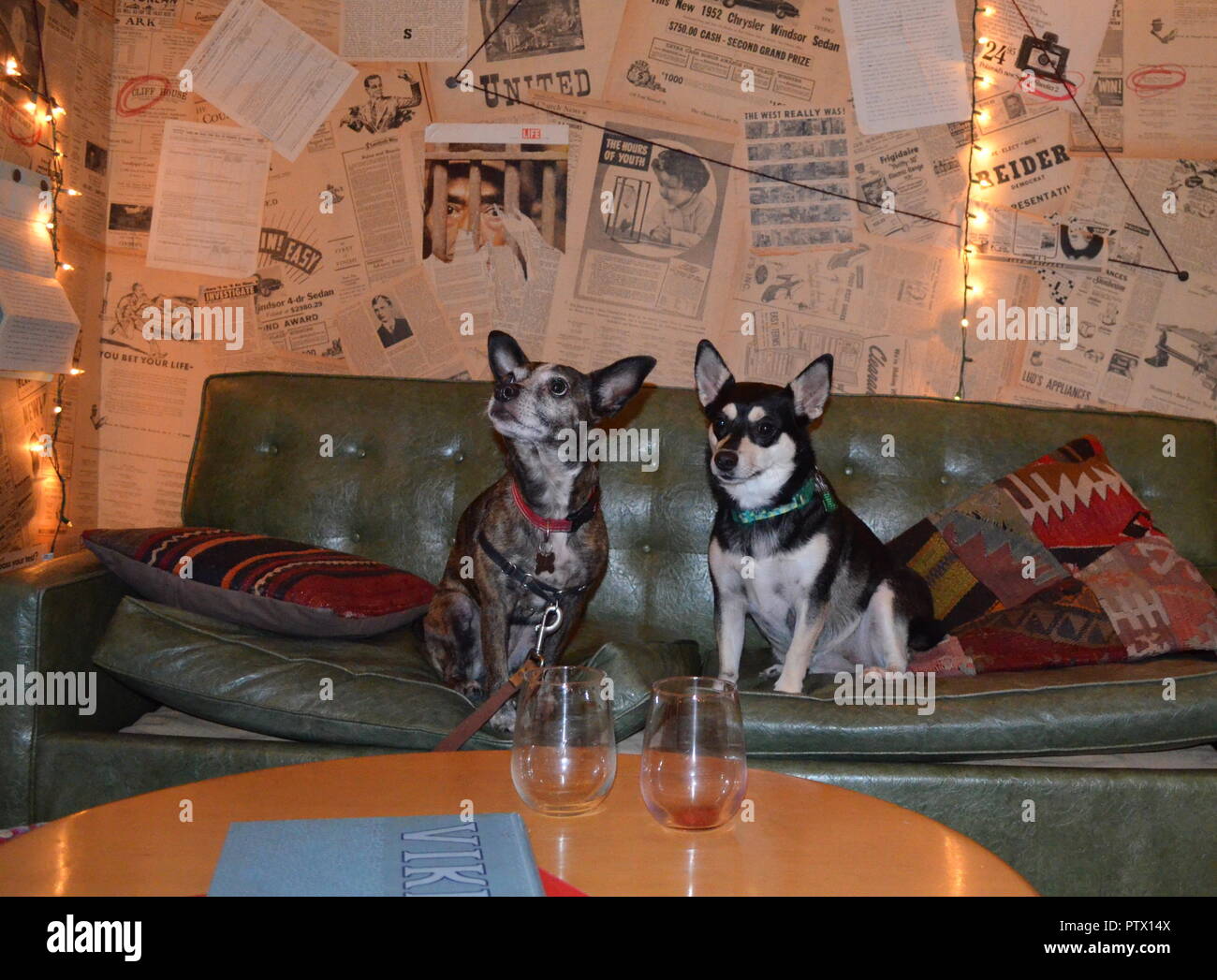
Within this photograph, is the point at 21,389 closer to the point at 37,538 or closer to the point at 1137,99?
the point at 37,538

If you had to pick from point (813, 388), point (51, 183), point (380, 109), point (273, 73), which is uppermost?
point (273, 73)

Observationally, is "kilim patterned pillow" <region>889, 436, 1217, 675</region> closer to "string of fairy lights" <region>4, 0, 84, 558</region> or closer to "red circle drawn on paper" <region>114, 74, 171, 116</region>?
"string of fairy lights" <region>4, 0, 84, 558</region>

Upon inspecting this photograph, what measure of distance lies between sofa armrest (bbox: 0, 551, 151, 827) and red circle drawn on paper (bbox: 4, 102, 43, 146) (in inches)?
58.7

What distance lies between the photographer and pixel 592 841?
3.47 feet

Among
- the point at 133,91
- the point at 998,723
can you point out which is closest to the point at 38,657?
the point at 998,723

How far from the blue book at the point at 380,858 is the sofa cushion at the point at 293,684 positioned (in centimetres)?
97

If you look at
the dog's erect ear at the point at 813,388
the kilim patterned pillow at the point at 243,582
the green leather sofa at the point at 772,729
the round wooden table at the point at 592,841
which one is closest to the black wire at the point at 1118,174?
the green leather sofa at the point at 772,729

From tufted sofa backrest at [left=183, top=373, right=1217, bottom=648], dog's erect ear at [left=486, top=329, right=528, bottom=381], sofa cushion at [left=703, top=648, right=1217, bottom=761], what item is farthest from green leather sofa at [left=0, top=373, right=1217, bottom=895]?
dog's erect ear at [left=486, top=329, right=528, bottom=381]

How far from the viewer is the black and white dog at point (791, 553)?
2328mm

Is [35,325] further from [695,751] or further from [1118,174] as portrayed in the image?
[1118,174]

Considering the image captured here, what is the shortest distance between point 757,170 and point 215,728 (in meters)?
2.40

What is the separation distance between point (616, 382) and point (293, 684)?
39.8 inches

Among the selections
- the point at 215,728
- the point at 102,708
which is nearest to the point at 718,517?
the point at 215,728
